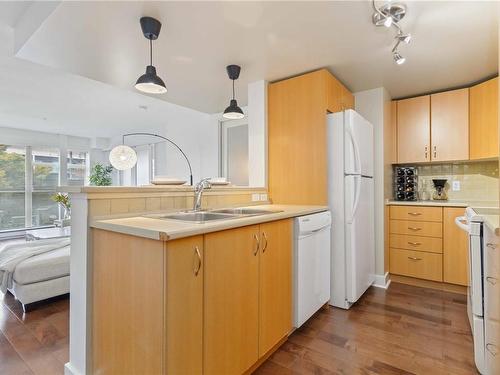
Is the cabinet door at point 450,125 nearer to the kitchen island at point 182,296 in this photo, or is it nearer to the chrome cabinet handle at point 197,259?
the kitchen island at point 182,296

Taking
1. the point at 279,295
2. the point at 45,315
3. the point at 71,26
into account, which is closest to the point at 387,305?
the point at 279,295

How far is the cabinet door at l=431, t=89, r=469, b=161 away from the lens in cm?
300

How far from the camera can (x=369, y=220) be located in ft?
9.30

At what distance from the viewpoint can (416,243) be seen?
119 inches

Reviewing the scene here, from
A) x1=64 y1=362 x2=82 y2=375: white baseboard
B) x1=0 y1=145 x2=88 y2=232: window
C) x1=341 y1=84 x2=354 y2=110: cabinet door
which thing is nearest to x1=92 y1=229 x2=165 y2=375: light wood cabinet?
x1=64 y1=362 x2=82 y2=375: white baseboard

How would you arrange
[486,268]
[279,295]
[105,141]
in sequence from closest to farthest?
1. [486,268]
2. [279,295]
3. [105,141]

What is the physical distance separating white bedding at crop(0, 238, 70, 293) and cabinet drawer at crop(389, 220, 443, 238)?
3.65 m

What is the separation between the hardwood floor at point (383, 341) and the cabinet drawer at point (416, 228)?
675 millimetres

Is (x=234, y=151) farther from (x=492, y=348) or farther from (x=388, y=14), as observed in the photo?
(x=492, y=348)

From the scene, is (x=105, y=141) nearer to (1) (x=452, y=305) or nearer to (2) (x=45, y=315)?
(2) (x=45, y=315)

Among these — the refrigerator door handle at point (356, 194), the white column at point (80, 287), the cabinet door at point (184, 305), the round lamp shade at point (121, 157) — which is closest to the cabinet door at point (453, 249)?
the refrigerator door handle at point (356, 194)

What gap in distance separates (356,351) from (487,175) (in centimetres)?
272

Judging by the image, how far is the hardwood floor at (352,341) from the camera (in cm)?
166

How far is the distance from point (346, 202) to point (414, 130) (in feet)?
5.28
